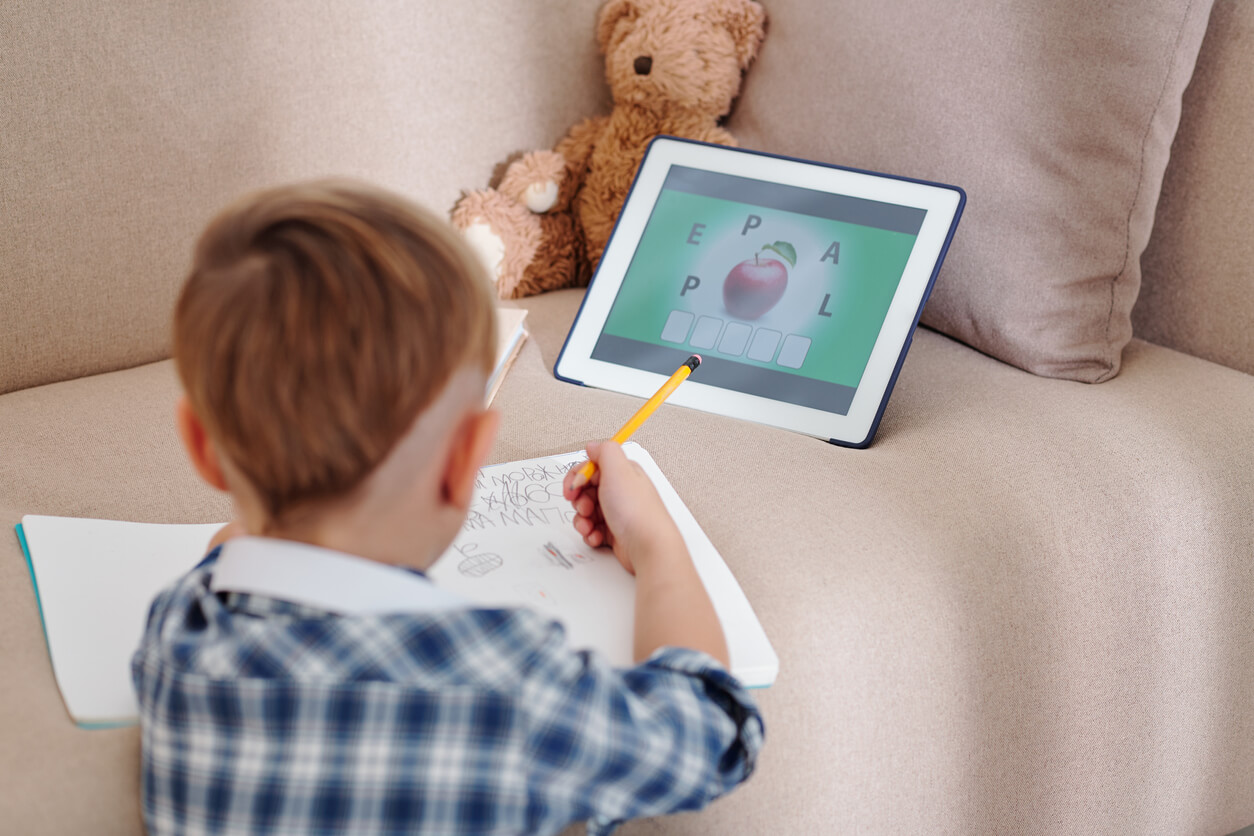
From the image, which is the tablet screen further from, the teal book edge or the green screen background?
the teal book edge

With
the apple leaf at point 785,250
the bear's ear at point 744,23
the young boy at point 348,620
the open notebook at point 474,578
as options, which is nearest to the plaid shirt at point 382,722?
the young boy at point 348,620

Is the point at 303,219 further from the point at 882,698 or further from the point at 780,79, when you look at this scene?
the point at 780,79

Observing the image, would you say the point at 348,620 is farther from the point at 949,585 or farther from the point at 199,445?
the point at 949,585

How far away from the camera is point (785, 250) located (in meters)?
0.94

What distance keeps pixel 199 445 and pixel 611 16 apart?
0.87 meters

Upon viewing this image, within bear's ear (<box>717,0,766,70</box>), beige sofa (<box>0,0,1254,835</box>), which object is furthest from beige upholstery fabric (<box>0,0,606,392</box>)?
bear's ear (<box>717,0,766,70</box>)

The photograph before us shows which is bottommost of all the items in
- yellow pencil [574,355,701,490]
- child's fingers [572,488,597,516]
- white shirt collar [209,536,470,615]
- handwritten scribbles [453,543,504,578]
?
handwritten scribbles [453,543,504,578]

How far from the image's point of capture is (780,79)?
43.8 inches

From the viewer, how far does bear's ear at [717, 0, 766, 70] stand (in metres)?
1.12

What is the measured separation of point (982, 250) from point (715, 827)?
0.62m

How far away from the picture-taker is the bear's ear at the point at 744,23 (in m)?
1.12

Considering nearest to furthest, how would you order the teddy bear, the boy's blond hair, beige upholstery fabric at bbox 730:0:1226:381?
the boy's blond hair
beige upholstery fabric at bbox 730:0:1226:381
the teddy bear

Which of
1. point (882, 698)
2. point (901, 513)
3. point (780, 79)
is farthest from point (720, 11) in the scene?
point (882, 698)

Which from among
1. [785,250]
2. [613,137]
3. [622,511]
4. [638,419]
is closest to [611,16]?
[613,137]
